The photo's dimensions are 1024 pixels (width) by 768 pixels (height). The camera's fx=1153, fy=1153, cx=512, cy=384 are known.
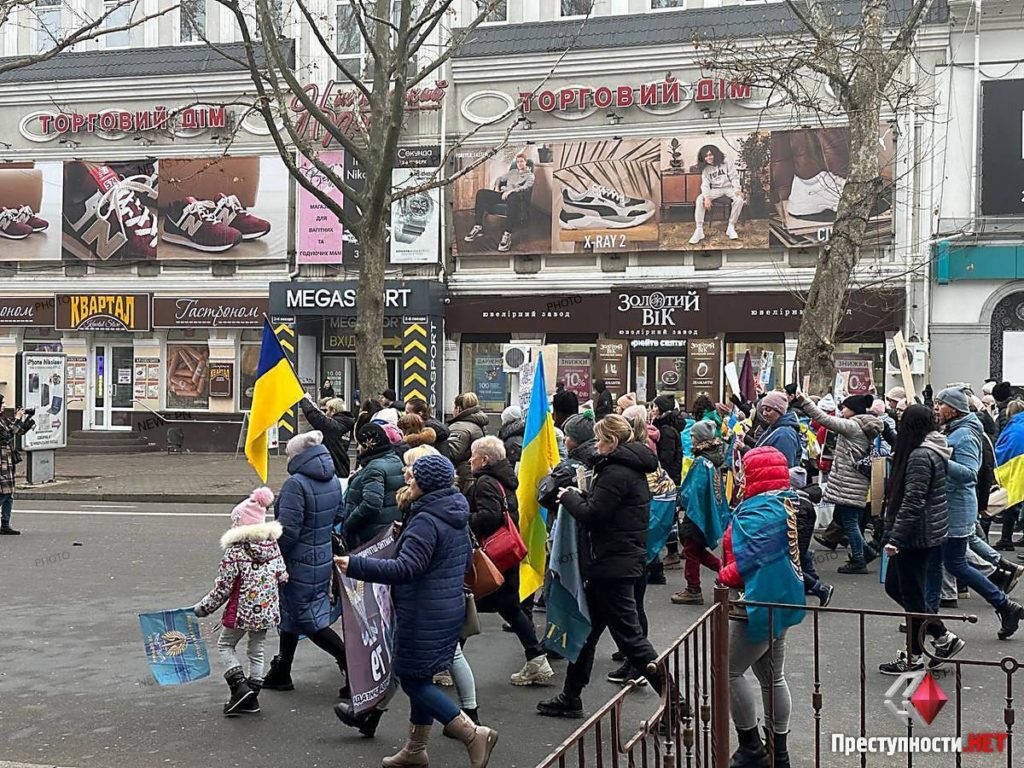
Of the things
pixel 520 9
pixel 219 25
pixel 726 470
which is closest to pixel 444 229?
pixel 520 9

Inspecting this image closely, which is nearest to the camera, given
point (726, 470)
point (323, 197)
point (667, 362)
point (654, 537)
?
point (654, 537)

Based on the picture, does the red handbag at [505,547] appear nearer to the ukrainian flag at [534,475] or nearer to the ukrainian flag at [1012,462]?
the ukrainian flag at [534,475]

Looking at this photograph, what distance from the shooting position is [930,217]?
76.1ft

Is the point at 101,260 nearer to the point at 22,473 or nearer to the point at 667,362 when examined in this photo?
the point at 22,473

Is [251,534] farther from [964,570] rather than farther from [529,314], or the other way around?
[529,314]

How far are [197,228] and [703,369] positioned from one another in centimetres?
1279

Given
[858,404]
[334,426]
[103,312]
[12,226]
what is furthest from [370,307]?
[12,226]

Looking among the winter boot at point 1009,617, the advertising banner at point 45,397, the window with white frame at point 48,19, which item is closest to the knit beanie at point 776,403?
the winter boot at point 1009,617

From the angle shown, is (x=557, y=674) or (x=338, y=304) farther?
(x=338, y=304)

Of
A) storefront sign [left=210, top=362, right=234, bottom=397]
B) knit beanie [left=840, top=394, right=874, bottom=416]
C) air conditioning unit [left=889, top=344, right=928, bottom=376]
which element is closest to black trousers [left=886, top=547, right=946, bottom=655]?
knit beanie [left=840, top=394, right=874, bottom=416]

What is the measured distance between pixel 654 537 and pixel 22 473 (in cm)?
1675

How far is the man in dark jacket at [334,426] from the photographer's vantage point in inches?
369

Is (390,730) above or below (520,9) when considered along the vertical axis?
below

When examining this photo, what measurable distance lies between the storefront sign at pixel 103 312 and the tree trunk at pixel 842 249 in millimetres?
17913
